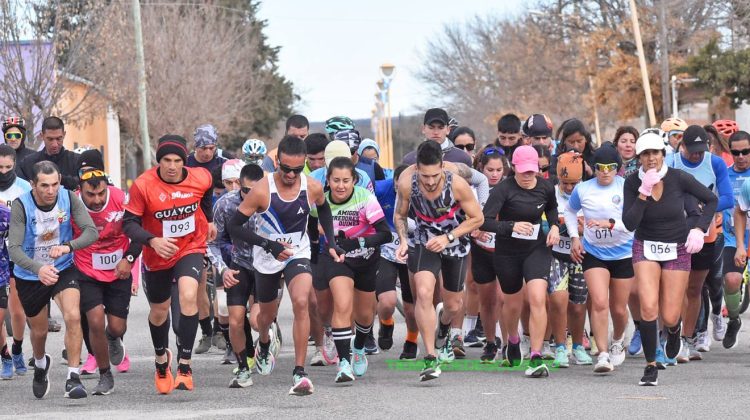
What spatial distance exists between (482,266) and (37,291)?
386 centimetres

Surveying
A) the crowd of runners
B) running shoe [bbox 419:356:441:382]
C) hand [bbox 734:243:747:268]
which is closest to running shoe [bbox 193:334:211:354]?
the crowd of runners

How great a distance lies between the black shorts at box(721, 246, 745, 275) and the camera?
1360cm

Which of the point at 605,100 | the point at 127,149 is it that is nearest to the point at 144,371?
the point at 605,100

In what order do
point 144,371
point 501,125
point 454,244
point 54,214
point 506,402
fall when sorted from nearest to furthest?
point 506,402
point 54,214
point 454,244
point 144,371
point 501,125

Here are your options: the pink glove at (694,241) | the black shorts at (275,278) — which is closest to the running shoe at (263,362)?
the black shorts at (275,278)

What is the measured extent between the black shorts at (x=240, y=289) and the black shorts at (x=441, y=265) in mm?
1307

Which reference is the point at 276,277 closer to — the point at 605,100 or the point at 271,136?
the point at 605,100

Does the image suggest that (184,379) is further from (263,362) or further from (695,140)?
(695,140)

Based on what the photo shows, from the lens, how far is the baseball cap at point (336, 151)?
12.4 m

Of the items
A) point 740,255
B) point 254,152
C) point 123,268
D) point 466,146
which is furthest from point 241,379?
point 740,255

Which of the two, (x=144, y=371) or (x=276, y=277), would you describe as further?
(x=144, y=371)

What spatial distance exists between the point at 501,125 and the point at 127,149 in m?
51.9

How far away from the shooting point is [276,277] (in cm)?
1154

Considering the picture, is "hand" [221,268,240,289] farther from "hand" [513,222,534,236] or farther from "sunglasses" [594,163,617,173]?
"sunglasses" [594,163,617,173]
